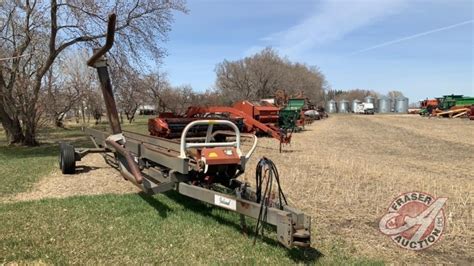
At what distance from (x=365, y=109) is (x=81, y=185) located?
78.2 metres

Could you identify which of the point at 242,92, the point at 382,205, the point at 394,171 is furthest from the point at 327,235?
the point at 242,92

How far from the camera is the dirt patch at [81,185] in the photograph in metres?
7.84

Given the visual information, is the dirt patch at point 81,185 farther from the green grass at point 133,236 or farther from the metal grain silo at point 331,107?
the metal grain silo at point 331,107

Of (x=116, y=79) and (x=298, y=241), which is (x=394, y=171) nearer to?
(x=298, y=241)

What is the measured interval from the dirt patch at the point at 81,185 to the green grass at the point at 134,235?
640mm

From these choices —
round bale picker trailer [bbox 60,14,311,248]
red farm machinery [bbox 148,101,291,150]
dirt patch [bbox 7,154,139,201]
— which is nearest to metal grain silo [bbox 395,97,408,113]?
red farm machinery [bbox 148,101,291,150]

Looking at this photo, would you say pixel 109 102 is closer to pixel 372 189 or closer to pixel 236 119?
pixel 372 189

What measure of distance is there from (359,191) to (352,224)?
2029mm

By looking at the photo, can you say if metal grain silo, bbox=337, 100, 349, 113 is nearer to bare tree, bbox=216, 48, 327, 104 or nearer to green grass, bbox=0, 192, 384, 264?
bare tree, bbox=216, 48, 327, 104

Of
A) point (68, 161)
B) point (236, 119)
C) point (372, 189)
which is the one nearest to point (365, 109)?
point (236, 119)

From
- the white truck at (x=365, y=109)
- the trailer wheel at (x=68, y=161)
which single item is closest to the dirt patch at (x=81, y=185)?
the trailer wheel at (x=68, y=161)

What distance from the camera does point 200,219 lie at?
5898mm

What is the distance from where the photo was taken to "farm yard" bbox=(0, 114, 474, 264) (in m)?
4.75

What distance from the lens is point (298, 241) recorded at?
169 inches
